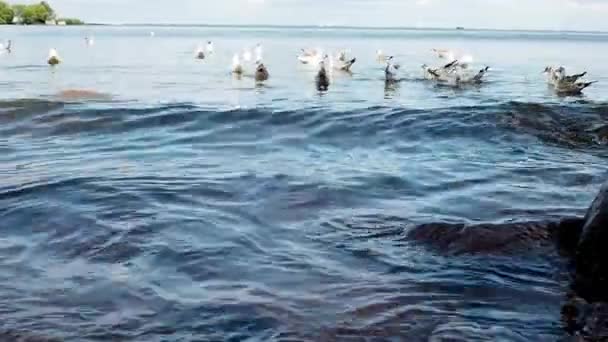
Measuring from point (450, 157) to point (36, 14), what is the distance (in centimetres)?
16946

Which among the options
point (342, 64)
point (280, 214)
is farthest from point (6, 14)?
point (280, 214)

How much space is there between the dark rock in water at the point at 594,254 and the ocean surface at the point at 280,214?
154mm

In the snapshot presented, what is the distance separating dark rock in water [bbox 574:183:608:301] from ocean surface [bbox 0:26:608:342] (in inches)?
6.0

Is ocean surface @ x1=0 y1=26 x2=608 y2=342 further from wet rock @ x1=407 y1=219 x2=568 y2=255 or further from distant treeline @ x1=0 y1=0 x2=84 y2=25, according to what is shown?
distant treeline @ x1=0 y1=0 x2=84 y2=25

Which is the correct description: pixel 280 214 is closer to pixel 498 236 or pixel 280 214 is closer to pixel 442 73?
pixel 498 236

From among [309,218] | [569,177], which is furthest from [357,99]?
[309,218]

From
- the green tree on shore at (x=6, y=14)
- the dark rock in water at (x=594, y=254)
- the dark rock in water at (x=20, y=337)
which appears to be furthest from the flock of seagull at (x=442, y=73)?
the green tree on shore at (x=6, y=14)

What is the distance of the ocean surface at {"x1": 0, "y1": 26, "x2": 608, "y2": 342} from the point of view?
4.68 metres

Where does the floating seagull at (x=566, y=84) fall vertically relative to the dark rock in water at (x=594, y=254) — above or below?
below

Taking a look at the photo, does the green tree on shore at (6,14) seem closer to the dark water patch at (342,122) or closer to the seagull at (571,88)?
the seagull at (571,88)

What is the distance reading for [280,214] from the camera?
7434 millimetres

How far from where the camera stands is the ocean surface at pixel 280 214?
15.4 feet

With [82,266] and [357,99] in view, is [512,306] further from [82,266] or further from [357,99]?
[357,99]

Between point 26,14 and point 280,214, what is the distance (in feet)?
557
